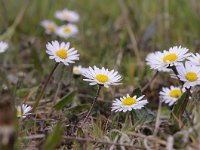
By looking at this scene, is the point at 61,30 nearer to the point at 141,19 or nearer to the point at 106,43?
the point at 106,43

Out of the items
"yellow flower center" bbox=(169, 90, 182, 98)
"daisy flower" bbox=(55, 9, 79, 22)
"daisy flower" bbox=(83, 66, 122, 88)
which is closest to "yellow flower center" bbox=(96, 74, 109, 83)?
"daisy flower" bbox=(83, 66, 122, 88)

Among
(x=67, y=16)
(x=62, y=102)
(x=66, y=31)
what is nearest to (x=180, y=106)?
(x=62, y=102)

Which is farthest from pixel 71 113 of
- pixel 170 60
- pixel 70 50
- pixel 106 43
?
pixel 106 43

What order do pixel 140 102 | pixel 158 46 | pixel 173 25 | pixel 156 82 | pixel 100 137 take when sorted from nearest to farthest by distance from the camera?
pixel 100 137 → pixel 140 102 → pixel 156 82 → pixel 158 46 → pixel 173 25

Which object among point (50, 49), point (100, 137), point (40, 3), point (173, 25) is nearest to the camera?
point (100, 137)

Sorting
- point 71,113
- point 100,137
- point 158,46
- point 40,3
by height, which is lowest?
point 100,137

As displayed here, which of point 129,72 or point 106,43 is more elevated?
point 106,43

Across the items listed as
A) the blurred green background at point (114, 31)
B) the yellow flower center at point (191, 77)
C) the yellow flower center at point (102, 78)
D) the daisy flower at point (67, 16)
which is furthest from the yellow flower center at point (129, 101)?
the daisy flower at point (67, 16)
